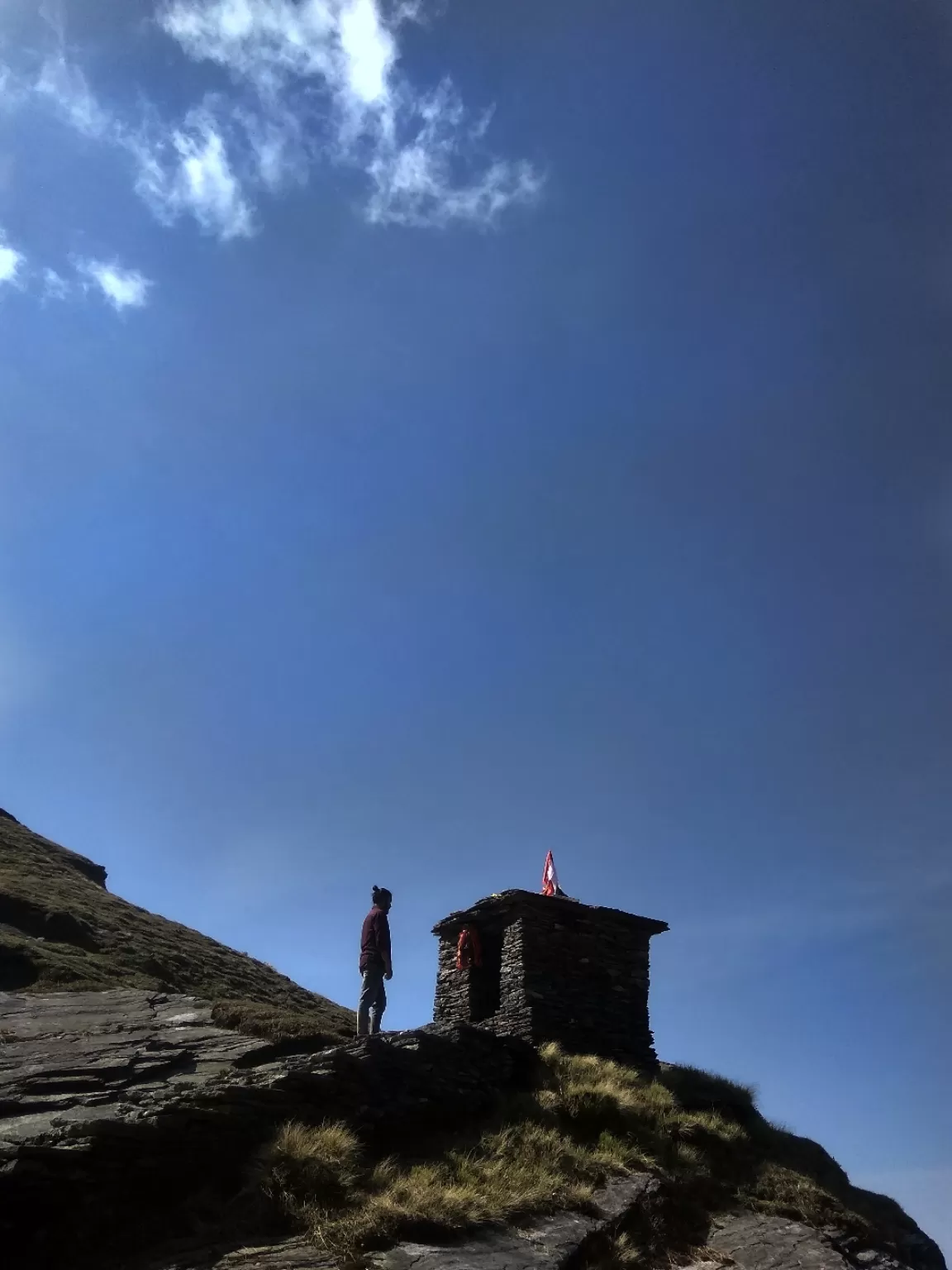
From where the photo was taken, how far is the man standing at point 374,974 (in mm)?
16969

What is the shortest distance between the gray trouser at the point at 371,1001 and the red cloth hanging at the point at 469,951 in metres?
2.77

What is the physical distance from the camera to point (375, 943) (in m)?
17.1

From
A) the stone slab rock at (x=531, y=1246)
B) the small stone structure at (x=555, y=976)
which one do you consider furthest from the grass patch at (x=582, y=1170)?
the small stone structure at (x=555, y=976)

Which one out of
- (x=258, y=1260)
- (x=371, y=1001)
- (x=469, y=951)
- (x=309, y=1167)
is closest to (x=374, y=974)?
(x=371, y=1001)

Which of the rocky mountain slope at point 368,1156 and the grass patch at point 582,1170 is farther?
the grass patch at point 582,1170

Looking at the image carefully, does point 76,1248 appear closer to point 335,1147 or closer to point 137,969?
point 335,1147

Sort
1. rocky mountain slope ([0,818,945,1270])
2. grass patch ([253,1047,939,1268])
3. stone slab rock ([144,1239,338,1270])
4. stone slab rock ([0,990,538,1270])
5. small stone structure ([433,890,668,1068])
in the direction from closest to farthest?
stone slab rock ([144,1239,338,1270]), rocky mountain slope ([0,818,945,1270]), stone slab rock ([0,990,538,1270]), grass patch ([253,1047,939,1268]), small stone structure ([433,890,668,1068])

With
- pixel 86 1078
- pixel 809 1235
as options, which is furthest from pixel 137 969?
pixel 809 1235

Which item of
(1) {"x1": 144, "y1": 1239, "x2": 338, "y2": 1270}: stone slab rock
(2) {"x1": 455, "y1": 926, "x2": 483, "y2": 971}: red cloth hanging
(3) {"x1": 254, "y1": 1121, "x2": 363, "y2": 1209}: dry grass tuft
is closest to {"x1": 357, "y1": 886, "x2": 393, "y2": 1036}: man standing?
(2) {"x1": 455, "y1": 926, "x2": 483, "y2": 971}: red cloth hanging

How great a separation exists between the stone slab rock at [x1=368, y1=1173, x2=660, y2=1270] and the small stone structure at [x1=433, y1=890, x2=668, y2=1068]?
447 cm

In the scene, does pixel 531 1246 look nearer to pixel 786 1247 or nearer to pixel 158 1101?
pixel 786 1247

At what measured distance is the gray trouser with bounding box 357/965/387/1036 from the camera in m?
17.0

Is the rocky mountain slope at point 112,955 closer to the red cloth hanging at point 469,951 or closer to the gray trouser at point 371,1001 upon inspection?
the gray trouser at point 371,1001

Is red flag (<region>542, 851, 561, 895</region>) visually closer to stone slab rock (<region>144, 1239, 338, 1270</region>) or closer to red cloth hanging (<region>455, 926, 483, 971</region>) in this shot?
red cloth hanging (<region>455, 926, 483, 971</region>)
